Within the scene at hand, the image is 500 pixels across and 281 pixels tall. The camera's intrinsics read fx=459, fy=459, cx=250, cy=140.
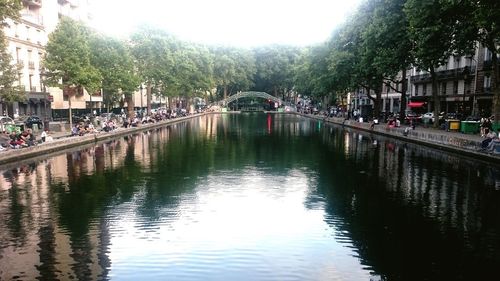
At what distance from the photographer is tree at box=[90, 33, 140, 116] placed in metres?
55.0

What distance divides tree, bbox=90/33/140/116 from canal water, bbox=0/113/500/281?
103ft

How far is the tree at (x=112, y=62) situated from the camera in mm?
55000

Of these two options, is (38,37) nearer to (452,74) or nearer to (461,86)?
(452,74)

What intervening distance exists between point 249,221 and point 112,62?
46.5 metres

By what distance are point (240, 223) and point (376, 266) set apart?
15.3 feet

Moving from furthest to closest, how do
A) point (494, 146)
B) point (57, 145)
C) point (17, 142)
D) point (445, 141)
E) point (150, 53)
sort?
1. point (150, 53)
2. point (445, 141)
3. point (57, 145)
4. point (17, 142)
5. point (494, 146)

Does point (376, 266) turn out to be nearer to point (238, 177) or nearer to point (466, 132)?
point (238, 177)

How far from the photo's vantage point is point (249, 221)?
46.8ft

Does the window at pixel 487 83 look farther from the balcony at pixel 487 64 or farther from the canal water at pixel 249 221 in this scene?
the canal water at pixel 249 221

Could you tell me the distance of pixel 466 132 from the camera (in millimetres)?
41094

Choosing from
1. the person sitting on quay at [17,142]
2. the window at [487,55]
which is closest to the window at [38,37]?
the person sitting on quay at [17,142]

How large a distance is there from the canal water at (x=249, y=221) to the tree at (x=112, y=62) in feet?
103

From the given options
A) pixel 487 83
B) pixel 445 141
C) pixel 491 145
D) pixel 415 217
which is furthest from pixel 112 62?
pixel 415 217

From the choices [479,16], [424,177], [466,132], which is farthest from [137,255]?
[466,132]
